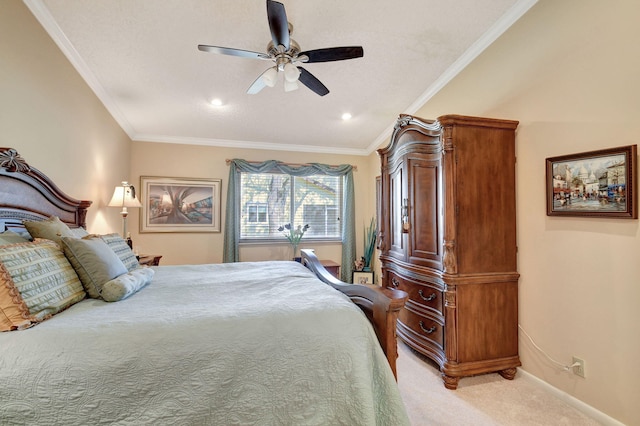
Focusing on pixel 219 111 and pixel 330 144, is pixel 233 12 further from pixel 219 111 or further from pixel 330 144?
pixel 330 144

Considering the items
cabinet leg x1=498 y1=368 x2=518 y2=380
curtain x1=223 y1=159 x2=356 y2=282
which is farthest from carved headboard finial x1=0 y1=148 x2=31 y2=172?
cabinet leg x1=498 y1=368 x2=518 y2=380

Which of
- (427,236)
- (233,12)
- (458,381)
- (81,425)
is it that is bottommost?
(458,381)

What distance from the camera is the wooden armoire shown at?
2180 mm

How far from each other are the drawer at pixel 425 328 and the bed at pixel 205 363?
109cm

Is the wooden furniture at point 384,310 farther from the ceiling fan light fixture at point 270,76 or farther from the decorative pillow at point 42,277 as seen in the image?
the ceiling fan light fixture at point 270,76

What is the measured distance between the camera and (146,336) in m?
1.09

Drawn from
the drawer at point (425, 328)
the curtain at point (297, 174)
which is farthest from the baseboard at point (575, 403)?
the curtain at point (297, 174)

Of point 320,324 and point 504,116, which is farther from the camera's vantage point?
point 504,116

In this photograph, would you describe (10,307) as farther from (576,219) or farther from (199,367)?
(576,219)

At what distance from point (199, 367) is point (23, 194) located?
1.82 m

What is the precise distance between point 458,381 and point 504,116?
2251 millimetres

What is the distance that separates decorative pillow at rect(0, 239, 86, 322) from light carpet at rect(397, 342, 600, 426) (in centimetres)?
206

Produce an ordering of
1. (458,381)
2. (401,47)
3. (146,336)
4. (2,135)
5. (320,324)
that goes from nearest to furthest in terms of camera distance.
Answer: (146,336) → (320,324) → (2,135) → (458,381) → (401,47)

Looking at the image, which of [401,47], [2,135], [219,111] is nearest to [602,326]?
[401,47]
